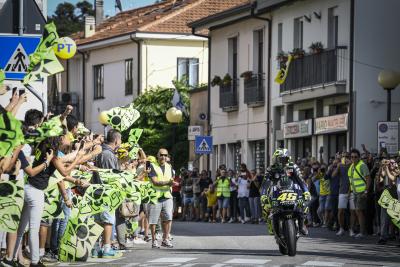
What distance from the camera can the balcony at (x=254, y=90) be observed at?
48.9m

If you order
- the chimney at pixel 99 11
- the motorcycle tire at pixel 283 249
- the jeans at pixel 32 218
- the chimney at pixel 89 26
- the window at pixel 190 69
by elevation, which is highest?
the chimney at pixel 99 11

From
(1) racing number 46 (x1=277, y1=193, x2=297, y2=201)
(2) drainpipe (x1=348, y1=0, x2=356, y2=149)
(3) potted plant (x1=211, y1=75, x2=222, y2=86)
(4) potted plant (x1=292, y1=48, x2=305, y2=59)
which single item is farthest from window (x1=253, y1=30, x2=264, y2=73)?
(1) racing number 46 (x1=277, y1=193, x2=297, y2=201)

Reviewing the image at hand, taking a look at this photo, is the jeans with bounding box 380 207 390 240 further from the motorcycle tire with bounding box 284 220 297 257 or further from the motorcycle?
the motorcycle tire with bounding box 284 220 297 257

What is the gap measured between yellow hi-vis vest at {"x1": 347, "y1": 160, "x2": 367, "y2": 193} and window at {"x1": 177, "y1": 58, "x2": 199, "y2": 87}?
1296 inches

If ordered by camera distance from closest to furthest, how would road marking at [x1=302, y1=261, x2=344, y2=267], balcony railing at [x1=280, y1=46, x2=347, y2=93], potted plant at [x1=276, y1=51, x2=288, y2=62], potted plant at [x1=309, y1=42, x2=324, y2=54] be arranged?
road marking at [x1=302, y1=261, x2=344, y2=267] → balcony railing at [x1=280, y1=46, x2=347, y2=93] → potted plant at [x1=309, y1=42, x2=324, y2=54] → potted plant at [x1=276, y1=51, x2=288, y2=62]

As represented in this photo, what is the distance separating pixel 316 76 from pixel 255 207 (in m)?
5.11

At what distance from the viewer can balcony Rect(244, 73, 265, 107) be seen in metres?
48.9

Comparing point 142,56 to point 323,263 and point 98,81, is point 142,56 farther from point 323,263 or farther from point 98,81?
point 323,263

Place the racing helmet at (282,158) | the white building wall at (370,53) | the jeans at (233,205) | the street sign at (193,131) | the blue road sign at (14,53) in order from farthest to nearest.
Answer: the street sign at (193,131)
the jeans at (233,205)
the white building wall at (370,53)
the racing helmet at (282,158)
the blue road sign at (14,53)

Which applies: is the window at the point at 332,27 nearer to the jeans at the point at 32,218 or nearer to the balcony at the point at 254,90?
the balcony at the point at 254,90

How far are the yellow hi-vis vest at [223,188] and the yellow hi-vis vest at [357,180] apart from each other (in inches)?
509

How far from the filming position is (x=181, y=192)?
47.4 metres

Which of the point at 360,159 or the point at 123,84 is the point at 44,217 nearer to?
the point at 360,159

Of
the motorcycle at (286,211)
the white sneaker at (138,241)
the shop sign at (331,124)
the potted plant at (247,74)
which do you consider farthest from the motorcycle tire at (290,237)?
the potted plant at (247,74)
